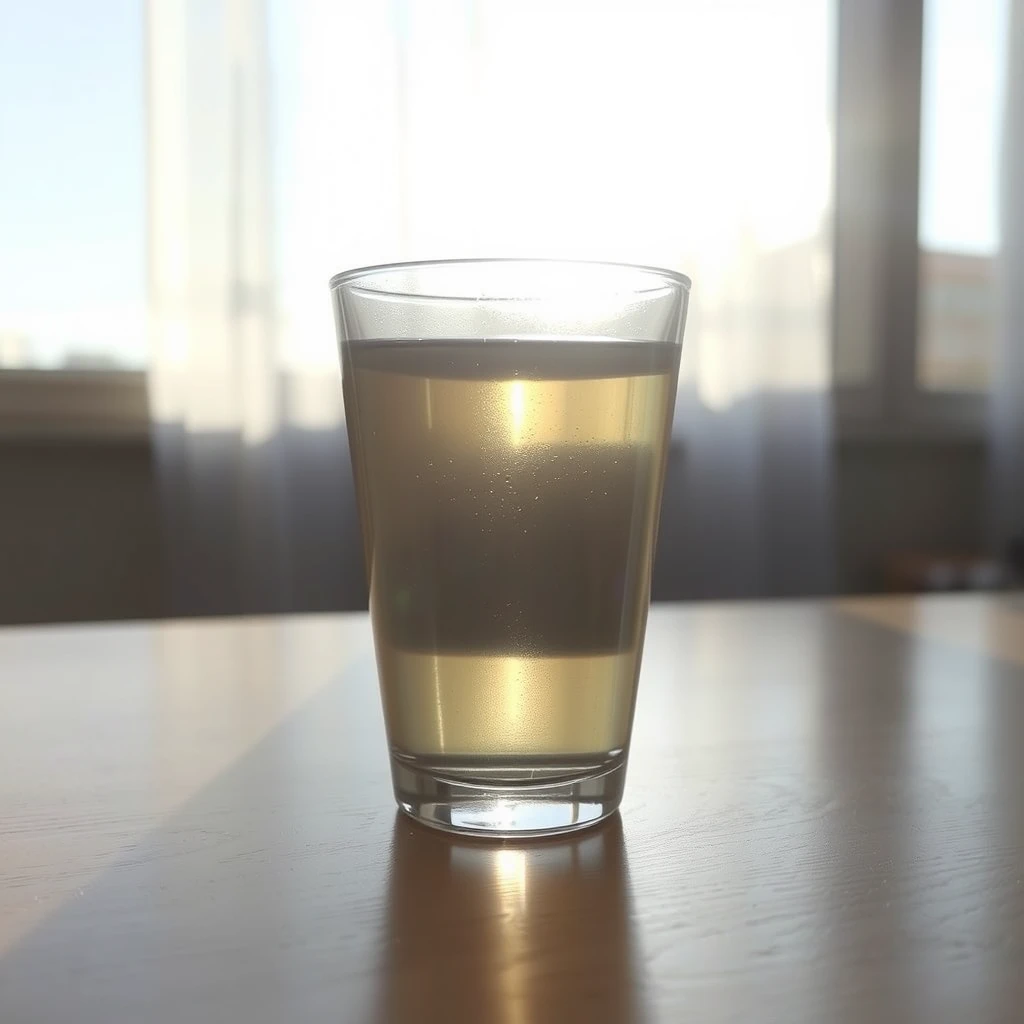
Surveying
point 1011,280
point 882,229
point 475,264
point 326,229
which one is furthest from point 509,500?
point 1011,280

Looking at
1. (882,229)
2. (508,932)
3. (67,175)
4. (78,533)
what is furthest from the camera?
(882,229)

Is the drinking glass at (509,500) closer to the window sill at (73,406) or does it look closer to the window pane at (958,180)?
the window sill at (73,406)

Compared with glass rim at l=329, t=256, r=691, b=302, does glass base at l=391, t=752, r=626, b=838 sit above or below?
below

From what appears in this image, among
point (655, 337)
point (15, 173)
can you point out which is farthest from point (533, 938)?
point (15, 173)

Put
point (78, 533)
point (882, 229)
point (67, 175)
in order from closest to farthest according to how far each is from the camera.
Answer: point (67, 175), point (78, 533), point (882, 229)

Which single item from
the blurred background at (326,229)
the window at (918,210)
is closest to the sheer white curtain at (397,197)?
the blurred background at (326,229)

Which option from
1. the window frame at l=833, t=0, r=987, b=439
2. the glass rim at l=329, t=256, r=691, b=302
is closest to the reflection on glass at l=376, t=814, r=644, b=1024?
the glass rim at l=329, t=256, r=691, b=302

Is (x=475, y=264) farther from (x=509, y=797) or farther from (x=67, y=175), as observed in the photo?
(x=67, y=175)

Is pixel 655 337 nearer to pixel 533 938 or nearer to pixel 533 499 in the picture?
pixel 533 499

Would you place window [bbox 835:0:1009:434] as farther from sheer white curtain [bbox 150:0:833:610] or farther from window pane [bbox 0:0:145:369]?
window pane [bbox 0:0:145:369]
